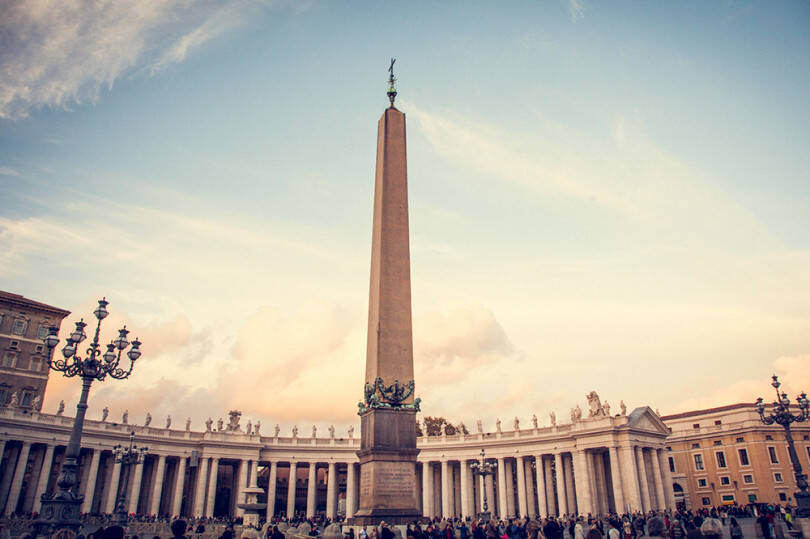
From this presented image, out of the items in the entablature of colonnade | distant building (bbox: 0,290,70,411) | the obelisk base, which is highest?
distant building (bbox: 0,290,70,411)

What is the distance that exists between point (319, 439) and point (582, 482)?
A: 2649cm

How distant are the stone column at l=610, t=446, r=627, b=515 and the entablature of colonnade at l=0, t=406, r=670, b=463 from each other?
87cm

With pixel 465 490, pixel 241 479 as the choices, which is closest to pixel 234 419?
pixel 241 479

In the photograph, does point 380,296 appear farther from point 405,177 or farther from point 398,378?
point 405,177

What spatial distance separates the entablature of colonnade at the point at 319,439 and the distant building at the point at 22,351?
3.77 metres

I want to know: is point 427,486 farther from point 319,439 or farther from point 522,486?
point 319,439

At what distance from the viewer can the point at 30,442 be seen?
45094mm

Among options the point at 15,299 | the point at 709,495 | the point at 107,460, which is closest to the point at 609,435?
the point at 709,495

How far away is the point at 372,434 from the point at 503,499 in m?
45.3

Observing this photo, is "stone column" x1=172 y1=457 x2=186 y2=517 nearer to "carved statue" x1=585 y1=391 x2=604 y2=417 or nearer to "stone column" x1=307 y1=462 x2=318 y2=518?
"stone column" x1=307 y1=462 x2=318 y2=518

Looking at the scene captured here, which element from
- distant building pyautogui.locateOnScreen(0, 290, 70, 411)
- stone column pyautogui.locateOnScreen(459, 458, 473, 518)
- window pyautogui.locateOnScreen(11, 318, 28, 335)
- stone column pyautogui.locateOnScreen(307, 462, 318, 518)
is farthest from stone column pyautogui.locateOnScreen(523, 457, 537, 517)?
window pyautogui.locateOnScreen(11, 318, 28, 335)

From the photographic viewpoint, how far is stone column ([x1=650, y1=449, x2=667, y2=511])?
52.8 metres

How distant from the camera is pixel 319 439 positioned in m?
59.5

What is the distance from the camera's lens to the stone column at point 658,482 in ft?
173
